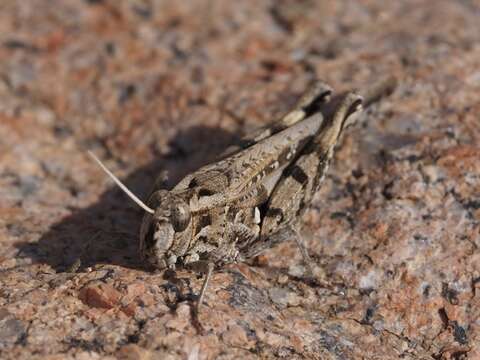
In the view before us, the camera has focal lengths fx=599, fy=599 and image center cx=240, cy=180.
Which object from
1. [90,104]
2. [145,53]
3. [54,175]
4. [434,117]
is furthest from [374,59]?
[54,175]

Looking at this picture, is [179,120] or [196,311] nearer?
[196,311]

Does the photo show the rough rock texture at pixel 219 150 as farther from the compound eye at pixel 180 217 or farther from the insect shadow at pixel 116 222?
the compound eye at pixel 180 217

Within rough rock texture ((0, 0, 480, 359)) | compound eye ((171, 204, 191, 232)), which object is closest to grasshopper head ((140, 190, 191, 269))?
compound eye ((171, 204, 191, 232))

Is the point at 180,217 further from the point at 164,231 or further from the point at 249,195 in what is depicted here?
the point at 249,195

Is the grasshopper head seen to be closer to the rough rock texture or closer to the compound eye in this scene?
the compound eye

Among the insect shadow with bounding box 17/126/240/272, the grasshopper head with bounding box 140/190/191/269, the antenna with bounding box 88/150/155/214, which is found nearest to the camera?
the antenna with bounding box 88/150/155/214

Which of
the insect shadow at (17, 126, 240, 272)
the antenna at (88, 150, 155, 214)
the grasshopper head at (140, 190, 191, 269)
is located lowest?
the insect shadow at (17, 126, 240, 272)

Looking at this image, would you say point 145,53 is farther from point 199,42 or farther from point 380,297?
point 380,297
